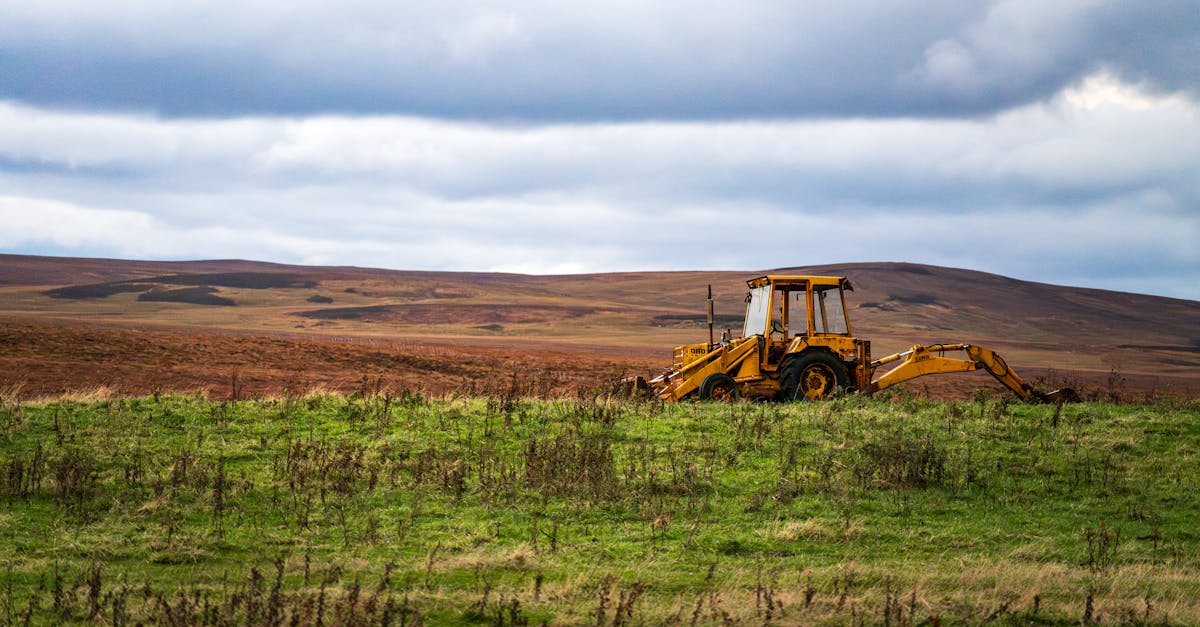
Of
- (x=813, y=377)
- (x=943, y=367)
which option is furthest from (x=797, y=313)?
(x=943, y=367)

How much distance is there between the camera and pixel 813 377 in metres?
19.4

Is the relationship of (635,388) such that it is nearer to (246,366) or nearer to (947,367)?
(947,367)

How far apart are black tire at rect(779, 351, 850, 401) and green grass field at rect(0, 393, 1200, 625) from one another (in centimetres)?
179

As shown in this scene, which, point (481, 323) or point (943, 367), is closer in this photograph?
point (943, 367)

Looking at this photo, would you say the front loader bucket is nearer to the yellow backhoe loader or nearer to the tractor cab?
the yellow backhoe loader

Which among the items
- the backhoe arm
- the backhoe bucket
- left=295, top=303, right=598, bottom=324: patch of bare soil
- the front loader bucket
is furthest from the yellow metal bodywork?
left=295, top=303, right=598, bottom=324: patch of bare soil

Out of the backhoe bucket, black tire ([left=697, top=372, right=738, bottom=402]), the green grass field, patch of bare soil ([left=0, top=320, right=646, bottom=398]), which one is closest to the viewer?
the green grass field

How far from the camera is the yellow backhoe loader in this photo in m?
19.3

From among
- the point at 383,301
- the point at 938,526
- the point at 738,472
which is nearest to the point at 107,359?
the point at 738,472

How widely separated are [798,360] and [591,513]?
917 centimetres

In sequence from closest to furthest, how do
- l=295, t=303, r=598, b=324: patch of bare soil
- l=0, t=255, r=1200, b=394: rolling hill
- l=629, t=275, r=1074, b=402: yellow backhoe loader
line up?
l=629, t=275, r=1074, b=402: yellow backhoe loader
l=0, t=255, r=1200, b=394: rolling hill
l=295, t=303, r=598, b=324: patch of bare soil

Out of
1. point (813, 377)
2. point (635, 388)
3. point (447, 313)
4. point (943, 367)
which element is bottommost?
point (447, 313)

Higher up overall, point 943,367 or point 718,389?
point 943,367

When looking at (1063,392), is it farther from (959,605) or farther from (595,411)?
(959,605)
